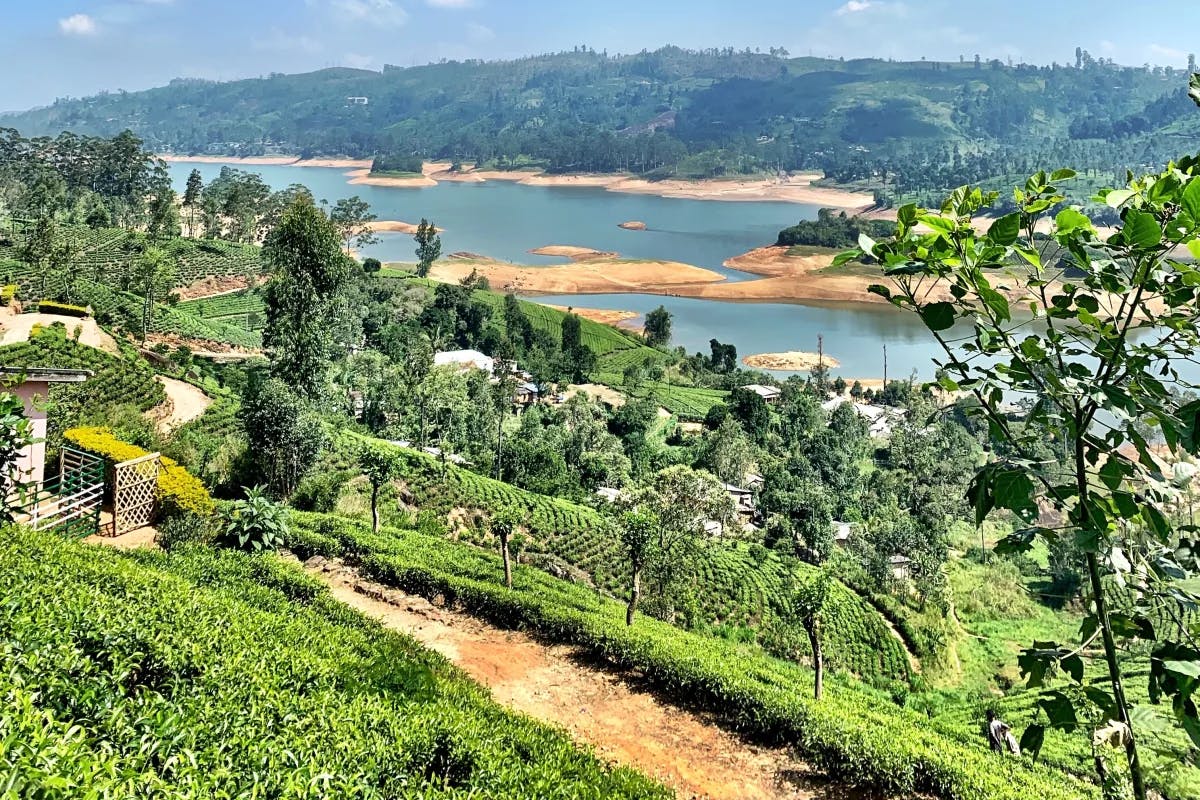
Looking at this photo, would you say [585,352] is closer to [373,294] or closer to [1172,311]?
[373,294]

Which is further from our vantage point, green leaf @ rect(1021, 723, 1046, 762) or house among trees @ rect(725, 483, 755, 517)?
house among trees @ rect(725, 483, 755, 517)

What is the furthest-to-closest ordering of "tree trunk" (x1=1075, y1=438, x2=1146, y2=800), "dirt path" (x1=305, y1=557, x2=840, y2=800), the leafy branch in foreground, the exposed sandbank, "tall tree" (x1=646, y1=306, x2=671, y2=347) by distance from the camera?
the exposed sandbank, "tall tree" (x1=646, y1=306, x2=671, y2=347), "dirt path" (x1=305, y1=557, x2=840, y2=800), "tree trunk" (x1=1075, y1=438, x2=1146, y2=800), the leafy branch in foreground

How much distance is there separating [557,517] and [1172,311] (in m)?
18.2

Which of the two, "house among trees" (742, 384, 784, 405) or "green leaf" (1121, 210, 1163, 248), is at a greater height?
"green leaf" (1121, 210, 1163, 248)

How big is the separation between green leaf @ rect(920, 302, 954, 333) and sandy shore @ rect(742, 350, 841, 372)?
4777cm

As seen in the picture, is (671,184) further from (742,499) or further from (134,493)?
(134,493)

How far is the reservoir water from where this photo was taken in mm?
54438

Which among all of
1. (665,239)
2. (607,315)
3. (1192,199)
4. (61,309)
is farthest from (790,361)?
(1192,199)

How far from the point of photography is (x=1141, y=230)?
145 centimetres

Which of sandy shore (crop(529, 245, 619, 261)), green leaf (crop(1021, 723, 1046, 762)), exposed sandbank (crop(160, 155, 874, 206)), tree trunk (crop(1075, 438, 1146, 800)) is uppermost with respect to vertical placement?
exposed sandbank (crop(160, 155, 874, 206))

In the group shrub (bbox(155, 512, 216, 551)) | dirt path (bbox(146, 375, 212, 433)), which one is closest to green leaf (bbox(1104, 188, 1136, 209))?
shrub (bbox(155, 512, 216, 551))

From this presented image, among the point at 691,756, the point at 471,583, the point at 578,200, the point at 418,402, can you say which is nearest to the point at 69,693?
the point at 691,756

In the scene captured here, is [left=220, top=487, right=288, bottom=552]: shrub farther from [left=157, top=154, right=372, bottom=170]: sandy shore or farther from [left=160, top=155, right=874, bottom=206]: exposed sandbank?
[left=157, top=154, right=372, bottom=170]: sandy shore

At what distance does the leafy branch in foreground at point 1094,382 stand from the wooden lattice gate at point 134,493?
11454 mm
